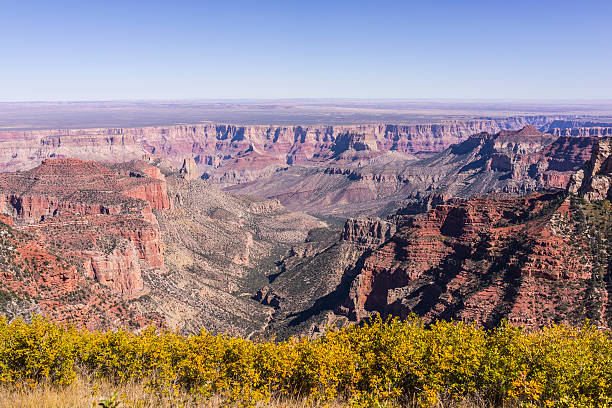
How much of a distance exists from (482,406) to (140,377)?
22487mm

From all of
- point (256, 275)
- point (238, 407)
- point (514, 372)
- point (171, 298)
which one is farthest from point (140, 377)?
point (256, 275)

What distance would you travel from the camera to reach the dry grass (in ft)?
64.2

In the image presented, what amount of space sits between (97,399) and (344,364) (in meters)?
15.4

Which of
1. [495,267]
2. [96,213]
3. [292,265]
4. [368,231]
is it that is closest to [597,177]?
[495,267]

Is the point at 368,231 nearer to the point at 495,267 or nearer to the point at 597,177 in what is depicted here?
the point at 495,267

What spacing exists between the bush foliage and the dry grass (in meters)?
0.68

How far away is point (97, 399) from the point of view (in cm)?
2073

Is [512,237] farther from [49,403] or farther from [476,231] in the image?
[49,403]

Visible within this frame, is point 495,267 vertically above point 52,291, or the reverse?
point 52,291

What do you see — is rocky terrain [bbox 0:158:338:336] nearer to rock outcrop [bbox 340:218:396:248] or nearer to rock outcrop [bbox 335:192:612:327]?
rock outcrop [bbox 340:218:396:248]

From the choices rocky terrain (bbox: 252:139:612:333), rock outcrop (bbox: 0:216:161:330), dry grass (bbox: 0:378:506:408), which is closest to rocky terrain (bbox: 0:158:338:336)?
rock outcrop (bbox: 0:216:161:330)

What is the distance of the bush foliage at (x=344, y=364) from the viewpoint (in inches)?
963

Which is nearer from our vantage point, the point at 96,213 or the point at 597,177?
the point at 597,177

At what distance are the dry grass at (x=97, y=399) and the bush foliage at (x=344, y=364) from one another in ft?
2.22
